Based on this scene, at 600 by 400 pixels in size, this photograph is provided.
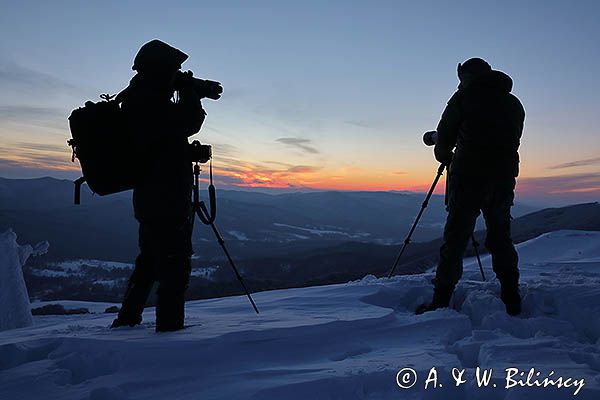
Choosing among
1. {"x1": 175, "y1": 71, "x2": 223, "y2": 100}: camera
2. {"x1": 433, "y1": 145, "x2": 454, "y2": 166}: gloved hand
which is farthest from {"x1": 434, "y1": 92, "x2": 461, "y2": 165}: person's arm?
{"x1": 175, "y1": 71, "x2": 223, "y2": 100}: camera

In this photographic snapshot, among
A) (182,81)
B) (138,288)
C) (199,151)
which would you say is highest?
(182,81)

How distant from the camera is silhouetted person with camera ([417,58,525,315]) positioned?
14.2ft

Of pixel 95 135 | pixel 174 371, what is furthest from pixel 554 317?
pixel 95 135

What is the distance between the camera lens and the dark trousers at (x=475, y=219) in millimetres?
4344

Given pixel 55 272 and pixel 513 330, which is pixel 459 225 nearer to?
pixel 513 330

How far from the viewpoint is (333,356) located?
9.95ft

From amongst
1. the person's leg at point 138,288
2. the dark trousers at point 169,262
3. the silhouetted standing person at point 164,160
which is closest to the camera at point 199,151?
the silhouetted standing person at point 164,160

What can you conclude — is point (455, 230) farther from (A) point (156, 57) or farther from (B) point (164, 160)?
(A) point (156, 57)

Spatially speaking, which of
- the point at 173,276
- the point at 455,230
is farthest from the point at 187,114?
the point at 455,230

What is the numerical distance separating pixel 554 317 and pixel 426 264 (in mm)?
12719

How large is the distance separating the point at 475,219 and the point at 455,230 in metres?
0.24

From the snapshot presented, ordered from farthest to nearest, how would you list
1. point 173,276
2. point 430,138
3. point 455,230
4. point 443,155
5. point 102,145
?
point 430,138 → point 443,155 → point 455,230 → point 173,276 → point 102,145

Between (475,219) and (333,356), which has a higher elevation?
(475,219)

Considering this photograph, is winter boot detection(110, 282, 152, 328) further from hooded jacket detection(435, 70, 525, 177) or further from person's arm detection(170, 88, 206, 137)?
hooded jacket detection(435, 70, 525, 177)
